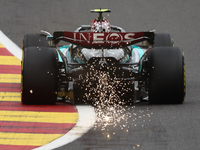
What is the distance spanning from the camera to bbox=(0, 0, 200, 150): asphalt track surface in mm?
6293

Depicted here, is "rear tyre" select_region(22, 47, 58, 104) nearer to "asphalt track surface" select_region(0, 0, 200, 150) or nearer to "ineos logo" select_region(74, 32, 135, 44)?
"ineos logo" select_region(74, 32, 135, 44)

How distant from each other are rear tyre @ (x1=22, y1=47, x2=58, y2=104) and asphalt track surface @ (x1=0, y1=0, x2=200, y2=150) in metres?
1.27

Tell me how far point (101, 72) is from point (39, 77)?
1.01m

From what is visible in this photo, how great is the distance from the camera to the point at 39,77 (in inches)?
318

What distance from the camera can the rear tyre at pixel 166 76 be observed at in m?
8.12

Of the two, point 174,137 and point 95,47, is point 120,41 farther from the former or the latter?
point 174,137

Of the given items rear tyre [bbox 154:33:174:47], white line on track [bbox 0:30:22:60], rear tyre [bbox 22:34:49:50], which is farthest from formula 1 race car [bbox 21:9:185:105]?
white line on track [bbox 0:30:22:60]

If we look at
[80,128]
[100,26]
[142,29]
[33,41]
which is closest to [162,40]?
[100,26]

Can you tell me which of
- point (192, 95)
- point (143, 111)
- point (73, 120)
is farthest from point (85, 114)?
point (192, 95)

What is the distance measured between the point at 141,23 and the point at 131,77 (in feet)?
25.8

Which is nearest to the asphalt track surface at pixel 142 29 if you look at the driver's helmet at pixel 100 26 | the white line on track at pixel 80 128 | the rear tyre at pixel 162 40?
the white line on track at pixel 80 128

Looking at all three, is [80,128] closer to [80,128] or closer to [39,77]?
[80,128]

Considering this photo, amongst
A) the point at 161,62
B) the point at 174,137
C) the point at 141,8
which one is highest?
the point at 141,8

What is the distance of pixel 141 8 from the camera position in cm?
1727
